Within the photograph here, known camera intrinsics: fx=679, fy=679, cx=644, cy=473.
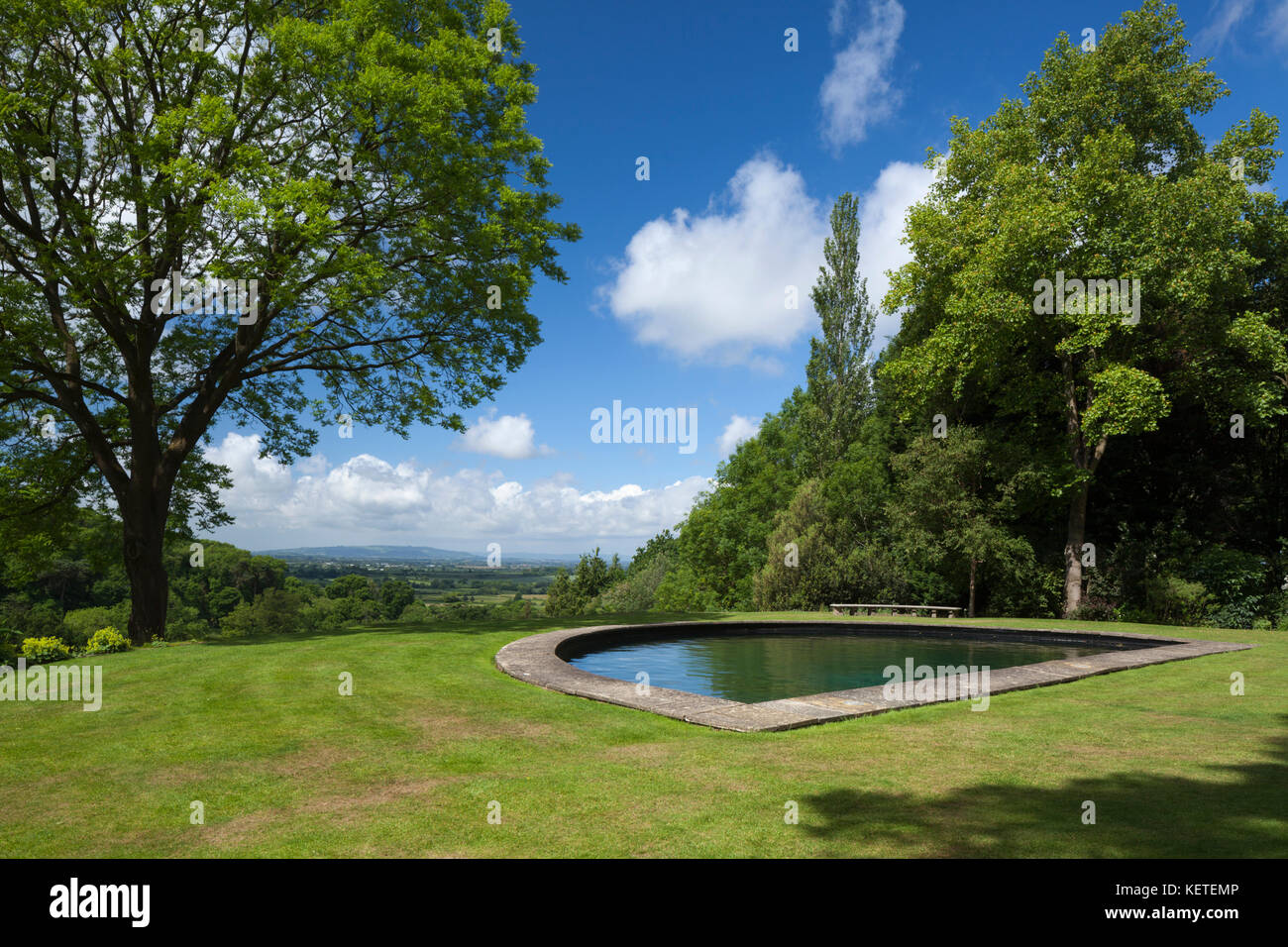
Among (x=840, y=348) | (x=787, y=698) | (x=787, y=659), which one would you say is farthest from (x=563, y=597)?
(x=787, y=698)

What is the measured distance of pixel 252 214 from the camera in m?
12.2

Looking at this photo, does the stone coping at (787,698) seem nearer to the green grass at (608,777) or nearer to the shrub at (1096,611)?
the green grass at (608,777)

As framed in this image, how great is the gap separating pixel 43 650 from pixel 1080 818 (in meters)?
13.4

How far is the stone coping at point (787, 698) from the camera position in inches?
262

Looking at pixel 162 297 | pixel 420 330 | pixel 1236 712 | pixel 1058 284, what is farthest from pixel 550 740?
pixel 1058 284

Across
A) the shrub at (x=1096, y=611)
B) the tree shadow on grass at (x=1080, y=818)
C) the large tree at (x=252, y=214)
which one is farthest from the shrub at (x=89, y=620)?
the tree shadow on grass at (x=1080, y=818)

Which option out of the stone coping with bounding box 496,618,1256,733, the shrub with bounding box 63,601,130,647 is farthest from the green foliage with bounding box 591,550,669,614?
the stone coping with bounding box 496,618,1256,733

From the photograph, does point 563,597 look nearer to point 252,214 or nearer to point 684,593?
point 684,593

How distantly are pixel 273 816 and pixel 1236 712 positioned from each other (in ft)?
28.4

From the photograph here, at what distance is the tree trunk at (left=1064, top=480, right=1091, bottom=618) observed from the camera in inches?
792

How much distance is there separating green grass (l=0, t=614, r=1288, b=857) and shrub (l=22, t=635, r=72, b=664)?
11.2 feet

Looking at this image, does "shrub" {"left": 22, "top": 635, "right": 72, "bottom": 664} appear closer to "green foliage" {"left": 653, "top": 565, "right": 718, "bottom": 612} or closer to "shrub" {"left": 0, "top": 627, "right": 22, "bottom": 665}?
"shrub" {"left": 0, "top": 627, "right": 22, "bottom": 665}

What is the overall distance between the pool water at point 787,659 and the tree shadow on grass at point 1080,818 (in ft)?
18.5
